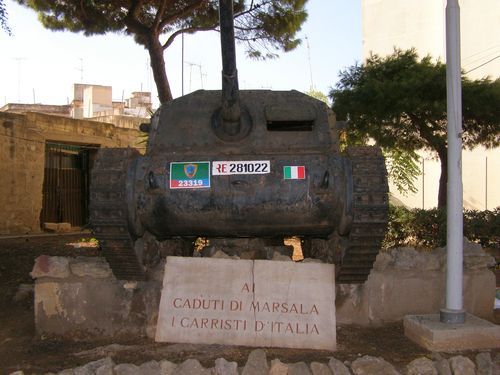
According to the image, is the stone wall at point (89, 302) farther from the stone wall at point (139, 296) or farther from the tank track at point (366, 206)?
the tank track at point (366, 206)

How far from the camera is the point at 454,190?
4168 millimetres

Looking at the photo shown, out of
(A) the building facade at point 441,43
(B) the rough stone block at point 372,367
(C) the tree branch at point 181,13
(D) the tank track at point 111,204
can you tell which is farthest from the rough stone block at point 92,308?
(A) the building facade at point 441,43

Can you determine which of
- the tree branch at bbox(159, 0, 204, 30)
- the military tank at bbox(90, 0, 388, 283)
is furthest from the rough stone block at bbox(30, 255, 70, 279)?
the tree branch at bbox(159, 0, 204, 30)

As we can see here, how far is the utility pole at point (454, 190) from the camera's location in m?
4.10

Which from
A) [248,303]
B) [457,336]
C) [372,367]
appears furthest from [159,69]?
[372,367]

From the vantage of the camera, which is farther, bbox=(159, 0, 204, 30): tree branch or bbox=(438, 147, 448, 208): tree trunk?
bbox=(159, 0, 204, 30): tree branch

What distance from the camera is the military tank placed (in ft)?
12.0

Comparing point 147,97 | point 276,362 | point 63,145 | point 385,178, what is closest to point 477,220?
point 385,178

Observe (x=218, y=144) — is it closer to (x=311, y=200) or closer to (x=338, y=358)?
(x=311, y=200)

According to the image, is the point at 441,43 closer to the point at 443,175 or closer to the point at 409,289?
the point at 443,175

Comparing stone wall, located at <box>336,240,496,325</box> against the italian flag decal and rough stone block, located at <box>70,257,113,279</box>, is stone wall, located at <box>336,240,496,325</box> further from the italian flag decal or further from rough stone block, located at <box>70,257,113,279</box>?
rough stone block, located at <box>70,257,113,279</box>

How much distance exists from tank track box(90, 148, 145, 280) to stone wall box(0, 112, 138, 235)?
10.5 metres

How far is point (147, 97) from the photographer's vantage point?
109ft

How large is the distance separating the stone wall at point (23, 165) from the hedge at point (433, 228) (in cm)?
893
